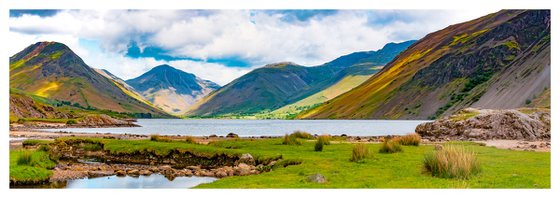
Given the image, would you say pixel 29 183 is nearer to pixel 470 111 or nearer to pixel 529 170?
pixel 529 170

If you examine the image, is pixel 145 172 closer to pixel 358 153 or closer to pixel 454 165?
pixel 358 153

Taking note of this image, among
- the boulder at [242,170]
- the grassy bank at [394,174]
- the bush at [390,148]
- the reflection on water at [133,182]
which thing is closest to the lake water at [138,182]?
the reflection on water at [133,182]

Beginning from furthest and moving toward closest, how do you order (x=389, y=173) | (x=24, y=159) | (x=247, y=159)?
(x=247, y=159) < (x=24, y=159) < (x=389, y=173)

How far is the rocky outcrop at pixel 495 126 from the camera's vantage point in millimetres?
58838

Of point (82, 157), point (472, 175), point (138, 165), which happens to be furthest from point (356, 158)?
point (82, 157)

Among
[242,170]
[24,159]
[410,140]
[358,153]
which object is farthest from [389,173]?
[24,159]

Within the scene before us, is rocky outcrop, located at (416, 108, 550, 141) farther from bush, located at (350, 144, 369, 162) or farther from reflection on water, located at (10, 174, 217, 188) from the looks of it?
reflection on water, located at (10, 174, 217, 188)

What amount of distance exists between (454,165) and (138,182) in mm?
18510

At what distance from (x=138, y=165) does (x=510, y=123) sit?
44.1m

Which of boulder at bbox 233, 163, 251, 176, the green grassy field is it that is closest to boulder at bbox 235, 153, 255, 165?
the green grassy field

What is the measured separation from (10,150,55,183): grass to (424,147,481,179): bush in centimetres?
2215

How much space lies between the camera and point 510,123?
6041cm

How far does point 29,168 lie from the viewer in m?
29.9
